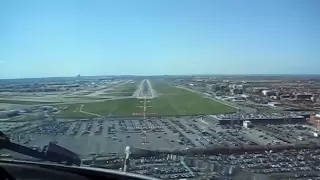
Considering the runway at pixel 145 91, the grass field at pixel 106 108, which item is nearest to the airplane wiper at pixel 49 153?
the grass field at pixel 106 108

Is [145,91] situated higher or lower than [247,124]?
higher

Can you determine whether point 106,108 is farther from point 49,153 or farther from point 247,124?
point 49,153

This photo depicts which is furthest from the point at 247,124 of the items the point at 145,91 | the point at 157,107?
the point at 145,91

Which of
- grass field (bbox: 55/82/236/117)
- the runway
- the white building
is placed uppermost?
the runway

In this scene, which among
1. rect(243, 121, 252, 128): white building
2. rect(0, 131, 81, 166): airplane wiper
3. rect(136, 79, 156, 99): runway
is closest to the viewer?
rect(0, 131, 81, 166): airplane wiper

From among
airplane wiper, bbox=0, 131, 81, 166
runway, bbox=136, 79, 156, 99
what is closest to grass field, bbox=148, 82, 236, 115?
runway, bbox=136, 79, 156, 99

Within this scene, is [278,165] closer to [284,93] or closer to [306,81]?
[284,93]

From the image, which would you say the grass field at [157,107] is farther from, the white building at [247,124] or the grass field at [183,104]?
the white building at [247,124]

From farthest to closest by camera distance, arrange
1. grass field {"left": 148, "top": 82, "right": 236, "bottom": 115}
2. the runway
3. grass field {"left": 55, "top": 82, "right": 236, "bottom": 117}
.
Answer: the runway
grass field {"left": 148, "top": 82, "right": 236, "bottom": 115}
grass field {"left": 55, "top": 82, "right": 236, "bottom": 117}

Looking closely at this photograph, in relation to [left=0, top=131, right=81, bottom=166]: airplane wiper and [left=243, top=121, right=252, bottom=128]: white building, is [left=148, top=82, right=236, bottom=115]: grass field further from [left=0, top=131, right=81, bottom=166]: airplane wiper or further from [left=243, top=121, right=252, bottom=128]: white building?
[left=0, top=131, right=81, bottom=166]: airplane wiper
